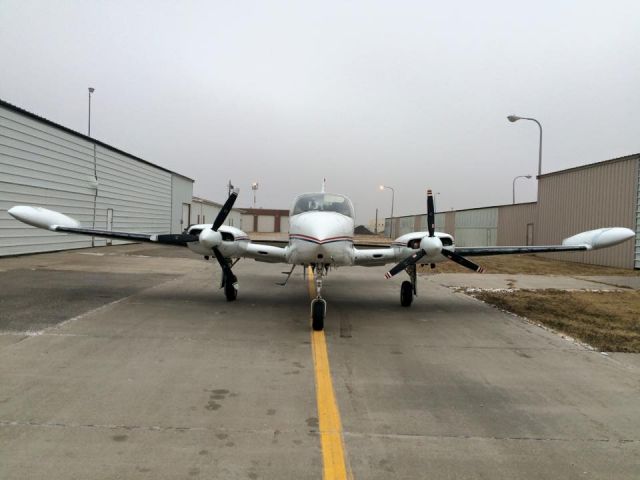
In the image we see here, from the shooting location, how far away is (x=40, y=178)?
71.4 feet

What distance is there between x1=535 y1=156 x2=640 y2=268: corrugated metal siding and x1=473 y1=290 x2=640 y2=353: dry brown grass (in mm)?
9407

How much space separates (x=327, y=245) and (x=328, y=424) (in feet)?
14.2

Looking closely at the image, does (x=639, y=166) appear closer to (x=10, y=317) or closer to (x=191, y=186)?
(x=10, y=317)

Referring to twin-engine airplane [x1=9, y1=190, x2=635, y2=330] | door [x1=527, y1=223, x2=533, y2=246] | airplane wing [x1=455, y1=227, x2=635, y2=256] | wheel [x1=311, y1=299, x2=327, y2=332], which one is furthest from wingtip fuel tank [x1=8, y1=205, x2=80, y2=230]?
door [x1=527, y1=223, x2=533, y2=246]

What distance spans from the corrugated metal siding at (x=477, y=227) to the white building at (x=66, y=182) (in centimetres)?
2833

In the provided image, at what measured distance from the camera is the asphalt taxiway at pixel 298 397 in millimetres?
3412

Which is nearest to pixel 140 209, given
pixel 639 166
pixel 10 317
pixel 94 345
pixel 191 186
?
pixel 191 186

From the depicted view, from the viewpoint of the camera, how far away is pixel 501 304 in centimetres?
1146

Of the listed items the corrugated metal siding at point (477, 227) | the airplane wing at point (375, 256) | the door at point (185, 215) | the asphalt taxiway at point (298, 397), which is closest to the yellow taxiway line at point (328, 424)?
the asphalt taxiway at point (298, 397)

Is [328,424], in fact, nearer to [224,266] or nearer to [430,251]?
[430,251]

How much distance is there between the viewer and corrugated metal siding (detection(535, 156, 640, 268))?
2125cm

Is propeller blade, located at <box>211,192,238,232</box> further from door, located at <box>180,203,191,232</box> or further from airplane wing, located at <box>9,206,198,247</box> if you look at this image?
door, located at <box>180,203,191,232</box>

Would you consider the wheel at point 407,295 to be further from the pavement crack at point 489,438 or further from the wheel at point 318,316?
the pavement crack at point 489,438

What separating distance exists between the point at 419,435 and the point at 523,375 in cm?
256
